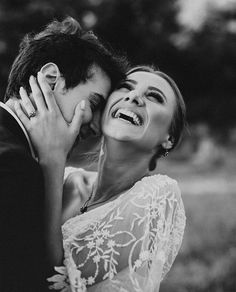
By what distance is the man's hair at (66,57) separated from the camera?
8.89 feet

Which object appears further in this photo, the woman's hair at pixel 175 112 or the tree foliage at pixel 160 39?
the tree foliage at pixel 160 39

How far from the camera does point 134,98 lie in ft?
9.42

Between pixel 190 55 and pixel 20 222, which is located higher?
pixel 20 222

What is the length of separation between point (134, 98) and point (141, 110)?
7 cm

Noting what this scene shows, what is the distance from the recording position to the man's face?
105 inches

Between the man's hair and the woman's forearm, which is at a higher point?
the man's hair

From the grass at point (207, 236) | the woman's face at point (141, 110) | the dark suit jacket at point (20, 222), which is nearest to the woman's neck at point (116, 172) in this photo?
the woman's face at point (141, 110)

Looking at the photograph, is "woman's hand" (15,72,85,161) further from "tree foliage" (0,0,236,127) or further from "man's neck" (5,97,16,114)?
"tree foliage" (0,0,236,127)

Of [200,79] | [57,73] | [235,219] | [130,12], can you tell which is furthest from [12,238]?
[200,79]

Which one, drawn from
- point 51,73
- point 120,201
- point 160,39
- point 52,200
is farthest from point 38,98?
point 160,39

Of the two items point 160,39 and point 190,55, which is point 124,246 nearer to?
point 160,39

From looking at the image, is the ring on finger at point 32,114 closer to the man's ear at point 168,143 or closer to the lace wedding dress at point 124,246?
the lace wedding dress at point 124,246

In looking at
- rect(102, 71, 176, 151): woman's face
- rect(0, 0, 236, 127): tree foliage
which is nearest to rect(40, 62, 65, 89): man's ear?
rect(102, 71, 176, 151): woman's face

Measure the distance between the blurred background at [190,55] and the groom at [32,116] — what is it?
19.8 ft
